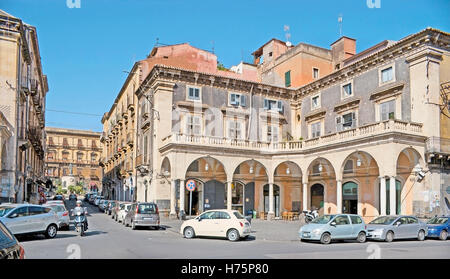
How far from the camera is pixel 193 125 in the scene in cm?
3306

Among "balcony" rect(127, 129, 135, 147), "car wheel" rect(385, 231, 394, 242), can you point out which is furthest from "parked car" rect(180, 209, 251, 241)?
"balcony" rect(127, 129, 135, 147)

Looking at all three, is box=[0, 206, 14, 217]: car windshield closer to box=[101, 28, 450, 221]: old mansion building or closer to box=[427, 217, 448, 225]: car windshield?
box=[101, 28, 450, 221]: old mansion building

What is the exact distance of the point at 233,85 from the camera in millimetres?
34844

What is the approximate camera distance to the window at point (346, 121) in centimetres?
3084

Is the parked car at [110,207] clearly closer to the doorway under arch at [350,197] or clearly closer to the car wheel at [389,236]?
the doorway under arch at [350,197]

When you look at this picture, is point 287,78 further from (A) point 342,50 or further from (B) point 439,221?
(B) point 439,221

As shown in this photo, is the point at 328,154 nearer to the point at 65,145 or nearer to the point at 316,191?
the point at 316,191

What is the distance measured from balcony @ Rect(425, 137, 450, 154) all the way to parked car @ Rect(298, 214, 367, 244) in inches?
391

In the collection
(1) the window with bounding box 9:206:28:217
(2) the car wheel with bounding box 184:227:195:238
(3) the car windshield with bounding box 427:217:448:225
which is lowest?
(2) the car wheel with bounding box 184:227:195:238

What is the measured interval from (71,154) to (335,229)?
72664mm

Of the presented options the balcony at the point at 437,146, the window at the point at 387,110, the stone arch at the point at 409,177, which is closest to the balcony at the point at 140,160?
the window at the point at 387,110

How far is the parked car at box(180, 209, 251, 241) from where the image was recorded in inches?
682

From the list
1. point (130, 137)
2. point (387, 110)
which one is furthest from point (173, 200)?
point (387, 110)
